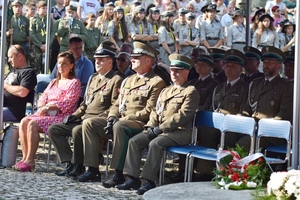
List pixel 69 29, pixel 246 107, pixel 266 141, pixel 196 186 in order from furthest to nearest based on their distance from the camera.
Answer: pixel 69 29 < pixel 246 107 < pixel 266 141 < pixel 196 186

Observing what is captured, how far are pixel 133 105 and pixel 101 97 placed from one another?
0.56m

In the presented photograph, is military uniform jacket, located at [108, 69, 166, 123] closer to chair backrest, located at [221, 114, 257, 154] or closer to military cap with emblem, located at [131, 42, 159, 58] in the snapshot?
military cap with emblem, located at [131, 42, 159, 58]

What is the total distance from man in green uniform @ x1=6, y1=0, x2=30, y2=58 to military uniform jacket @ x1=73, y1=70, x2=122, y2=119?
6455mm

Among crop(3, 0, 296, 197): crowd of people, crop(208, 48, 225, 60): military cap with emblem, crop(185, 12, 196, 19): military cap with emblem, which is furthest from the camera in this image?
crop(185, 12, 196, 19): military cap with emblem

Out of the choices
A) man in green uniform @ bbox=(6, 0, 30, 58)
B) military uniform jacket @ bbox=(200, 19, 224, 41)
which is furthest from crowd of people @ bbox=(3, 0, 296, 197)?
military uniform jacket @ bbox=(200, 19, 224, 41)

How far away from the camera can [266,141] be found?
28.6 ft

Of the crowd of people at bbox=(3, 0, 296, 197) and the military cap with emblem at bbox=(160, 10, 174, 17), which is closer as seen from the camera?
the crowd of people at bbox=(3, 0, 296, 197)

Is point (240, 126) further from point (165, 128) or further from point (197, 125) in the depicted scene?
point (165, 128)

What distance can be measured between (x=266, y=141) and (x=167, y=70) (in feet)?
7.16

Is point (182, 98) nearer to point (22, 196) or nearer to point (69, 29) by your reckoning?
point (22, 196)

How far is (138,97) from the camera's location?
9234mm

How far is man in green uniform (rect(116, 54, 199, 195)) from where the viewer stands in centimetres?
852

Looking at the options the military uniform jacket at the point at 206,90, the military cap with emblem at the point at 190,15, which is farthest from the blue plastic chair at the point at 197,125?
the military cap with emblem at the point at 190,15

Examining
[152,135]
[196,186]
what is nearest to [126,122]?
[152,135]
